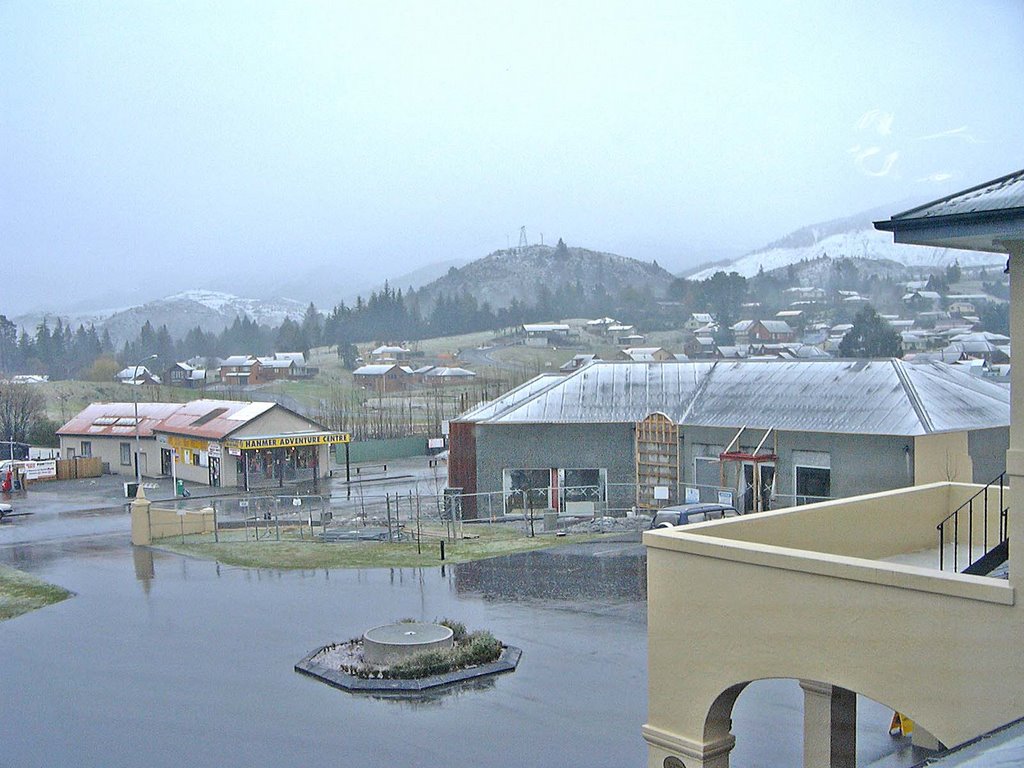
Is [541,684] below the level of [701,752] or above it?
below

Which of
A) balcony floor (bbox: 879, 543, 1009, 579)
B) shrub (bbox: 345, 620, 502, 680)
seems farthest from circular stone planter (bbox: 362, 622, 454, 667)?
balcony floor (bbox: 879, 543, 1009, 579)

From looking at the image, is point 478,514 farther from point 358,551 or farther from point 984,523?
point 984,523

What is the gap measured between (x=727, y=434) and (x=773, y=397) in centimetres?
184

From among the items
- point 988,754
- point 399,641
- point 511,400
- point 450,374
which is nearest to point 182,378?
point 450,374

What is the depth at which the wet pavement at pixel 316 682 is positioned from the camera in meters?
15.1

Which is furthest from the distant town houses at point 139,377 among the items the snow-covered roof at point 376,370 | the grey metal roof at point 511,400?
the grey metal roof at point 511,400

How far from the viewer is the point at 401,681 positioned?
17.7m

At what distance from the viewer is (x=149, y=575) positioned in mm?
27281

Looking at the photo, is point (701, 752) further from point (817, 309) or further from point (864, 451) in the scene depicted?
point (817, 309)

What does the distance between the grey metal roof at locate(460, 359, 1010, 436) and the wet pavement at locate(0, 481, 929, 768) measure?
24.0ft

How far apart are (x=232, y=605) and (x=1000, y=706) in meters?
19.0

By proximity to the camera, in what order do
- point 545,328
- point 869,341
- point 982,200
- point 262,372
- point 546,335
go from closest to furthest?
1. point 982,200
2. point 869,341
3. point 262,372
4. point 546,335
5. point 545,328

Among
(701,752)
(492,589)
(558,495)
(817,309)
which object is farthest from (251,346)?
(701,752)

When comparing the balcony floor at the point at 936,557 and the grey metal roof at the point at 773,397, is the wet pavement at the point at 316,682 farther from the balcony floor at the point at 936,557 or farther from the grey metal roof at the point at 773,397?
the grey metal roof at the point at 773,397
